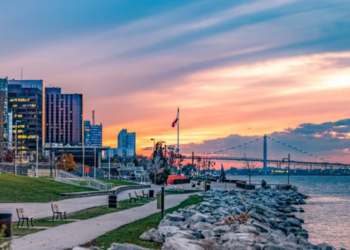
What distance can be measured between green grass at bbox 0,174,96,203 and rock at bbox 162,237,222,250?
27230 mm

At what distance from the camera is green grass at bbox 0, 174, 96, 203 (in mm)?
46531

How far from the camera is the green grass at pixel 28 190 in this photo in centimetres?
4653

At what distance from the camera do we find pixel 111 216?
3438 cm

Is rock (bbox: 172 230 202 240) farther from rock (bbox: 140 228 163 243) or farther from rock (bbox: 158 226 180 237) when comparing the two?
rock (bbox: 140 228 163 243)

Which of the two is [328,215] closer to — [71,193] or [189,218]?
[71,193]

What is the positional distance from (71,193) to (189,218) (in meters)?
25.2

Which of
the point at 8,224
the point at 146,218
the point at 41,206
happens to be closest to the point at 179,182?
the point at 41,206

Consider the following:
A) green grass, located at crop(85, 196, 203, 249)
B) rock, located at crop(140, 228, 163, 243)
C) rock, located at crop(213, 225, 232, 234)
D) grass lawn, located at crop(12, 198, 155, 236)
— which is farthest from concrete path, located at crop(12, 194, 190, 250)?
rock, located at crop(213, 225, 232, 234)

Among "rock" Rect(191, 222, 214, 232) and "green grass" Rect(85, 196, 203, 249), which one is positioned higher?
"rock" Rect(191, 222, 214, 232)

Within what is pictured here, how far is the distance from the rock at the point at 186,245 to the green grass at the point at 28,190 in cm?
2723

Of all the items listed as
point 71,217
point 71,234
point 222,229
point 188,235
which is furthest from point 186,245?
point 71,217

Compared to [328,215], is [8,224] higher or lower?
higher

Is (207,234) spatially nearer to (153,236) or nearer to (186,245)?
(153,236)

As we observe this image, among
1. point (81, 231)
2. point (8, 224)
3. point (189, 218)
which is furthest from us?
point (189, 218)
